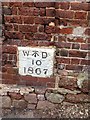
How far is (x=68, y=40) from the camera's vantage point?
117 inches

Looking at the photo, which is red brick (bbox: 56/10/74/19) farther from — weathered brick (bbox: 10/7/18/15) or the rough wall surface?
weathered brick (bbox: 10/7/18/15)

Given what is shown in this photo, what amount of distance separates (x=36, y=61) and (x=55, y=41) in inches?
12.2

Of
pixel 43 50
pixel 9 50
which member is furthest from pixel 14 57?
pixel 43 50

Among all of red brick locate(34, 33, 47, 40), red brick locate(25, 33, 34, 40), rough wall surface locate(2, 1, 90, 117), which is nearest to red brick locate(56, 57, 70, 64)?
rough wall surface locate(2, 1, 90, 117)

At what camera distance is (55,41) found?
301 centimetres

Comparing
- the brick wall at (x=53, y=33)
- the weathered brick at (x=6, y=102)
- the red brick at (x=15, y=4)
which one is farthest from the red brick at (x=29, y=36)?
the weathered brick at (x=6, y=102)

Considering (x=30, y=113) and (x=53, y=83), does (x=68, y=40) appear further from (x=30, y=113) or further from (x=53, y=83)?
(x=30, y=113)

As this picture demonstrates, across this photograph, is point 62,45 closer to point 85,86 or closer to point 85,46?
point 85,46

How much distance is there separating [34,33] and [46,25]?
16 cm

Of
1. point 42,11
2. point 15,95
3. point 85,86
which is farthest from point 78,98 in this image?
point 42,11

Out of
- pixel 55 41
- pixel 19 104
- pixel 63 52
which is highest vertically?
pixel 55 41

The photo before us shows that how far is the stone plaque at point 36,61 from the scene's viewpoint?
3.02 m

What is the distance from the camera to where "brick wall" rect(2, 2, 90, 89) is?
2.87m

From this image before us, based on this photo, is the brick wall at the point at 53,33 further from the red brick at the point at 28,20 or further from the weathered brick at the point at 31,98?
the weathered brick at the point at 31,98
